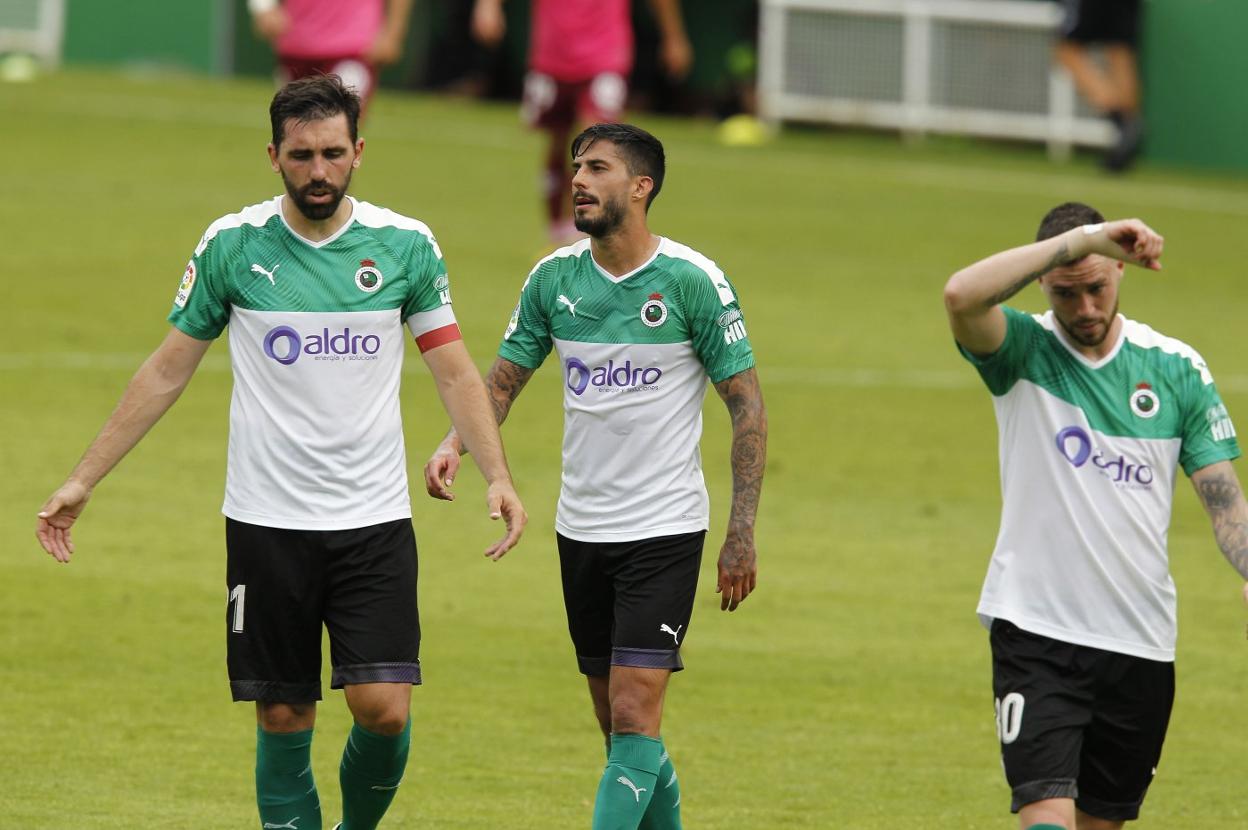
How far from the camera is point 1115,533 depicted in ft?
20.4

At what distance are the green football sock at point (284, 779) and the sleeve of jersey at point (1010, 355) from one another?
7.10ft

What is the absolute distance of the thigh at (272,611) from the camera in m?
6.55

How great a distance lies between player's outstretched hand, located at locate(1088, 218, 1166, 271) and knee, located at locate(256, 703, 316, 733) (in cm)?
256

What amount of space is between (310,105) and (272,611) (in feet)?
4.67

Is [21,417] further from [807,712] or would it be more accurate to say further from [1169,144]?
[1169,144]

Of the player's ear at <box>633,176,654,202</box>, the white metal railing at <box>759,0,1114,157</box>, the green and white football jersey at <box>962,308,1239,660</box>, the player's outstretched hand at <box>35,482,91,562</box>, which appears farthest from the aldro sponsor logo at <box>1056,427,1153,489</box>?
the white metal railing at <box>759,0,1114,157</box>

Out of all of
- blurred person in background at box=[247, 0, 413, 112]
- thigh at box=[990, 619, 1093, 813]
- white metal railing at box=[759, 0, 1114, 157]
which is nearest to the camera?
thigh at box=[990, 619, 1093, 813]

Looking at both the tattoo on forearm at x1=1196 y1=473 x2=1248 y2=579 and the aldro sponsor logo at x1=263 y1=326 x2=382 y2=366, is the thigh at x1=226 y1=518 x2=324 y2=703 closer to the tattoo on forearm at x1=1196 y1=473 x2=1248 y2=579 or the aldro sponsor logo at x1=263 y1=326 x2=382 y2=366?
the aldro sponsor logo at x1=263 y1=326 x2=382 y2=366

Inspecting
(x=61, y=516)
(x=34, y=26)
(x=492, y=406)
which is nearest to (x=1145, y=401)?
(x=492, y=406)

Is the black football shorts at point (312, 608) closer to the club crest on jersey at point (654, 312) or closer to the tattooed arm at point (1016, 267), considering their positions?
the club crest on jersey at point (654, 312)

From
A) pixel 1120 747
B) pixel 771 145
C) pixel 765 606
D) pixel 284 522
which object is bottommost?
pixel 771 145

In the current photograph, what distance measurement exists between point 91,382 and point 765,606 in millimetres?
5717

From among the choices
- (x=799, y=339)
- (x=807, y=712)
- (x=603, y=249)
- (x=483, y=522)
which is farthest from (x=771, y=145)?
(x=603, y=249)

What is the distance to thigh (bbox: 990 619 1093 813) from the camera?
607cm
